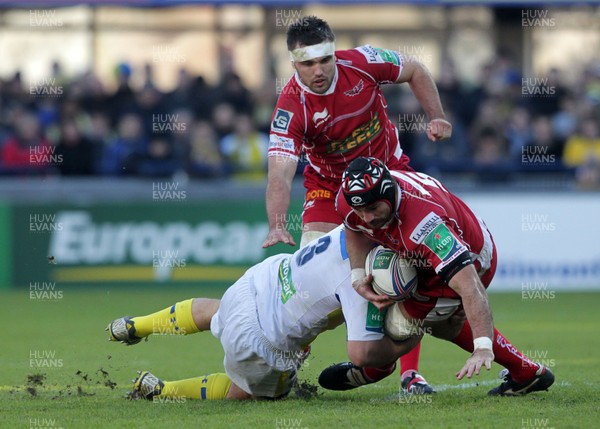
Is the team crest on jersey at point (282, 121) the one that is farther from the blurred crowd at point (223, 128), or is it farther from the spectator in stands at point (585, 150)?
the spectator in stands at point (585, 150)

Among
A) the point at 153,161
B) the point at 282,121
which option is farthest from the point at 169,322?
the point at 153,161

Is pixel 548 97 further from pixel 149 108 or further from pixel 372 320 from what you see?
pixel 372 320

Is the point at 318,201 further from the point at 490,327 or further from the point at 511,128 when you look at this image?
the point at 511,128

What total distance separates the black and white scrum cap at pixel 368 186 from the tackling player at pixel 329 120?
1.36 metres

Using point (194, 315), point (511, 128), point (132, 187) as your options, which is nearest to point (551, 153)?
point (511, 128)

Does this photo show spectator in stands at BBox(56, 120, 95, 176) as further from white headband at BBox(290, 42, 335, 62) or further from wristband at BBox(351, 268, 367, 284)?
wristband at BBox(351, 268, 367, 284)

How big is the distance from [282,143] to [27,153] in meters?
9.55

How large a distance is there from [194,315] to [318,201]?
4.86 ft

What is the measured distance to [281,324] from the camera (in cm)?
725

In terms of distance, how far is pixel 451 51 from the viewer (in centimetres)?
2066

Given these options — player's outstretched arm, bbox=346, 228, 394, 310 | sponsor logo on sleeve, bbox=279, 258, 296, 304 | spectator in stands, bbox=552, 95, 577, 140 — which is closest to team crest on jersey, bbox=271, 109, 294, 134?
sponsor logo on sleeve, bbox=279, 258, 296, 304

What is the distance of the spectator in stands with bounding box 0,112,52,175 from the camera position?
55.4 feet

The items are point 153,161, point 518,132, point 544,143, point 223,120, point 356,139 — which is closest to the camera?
point 356,139

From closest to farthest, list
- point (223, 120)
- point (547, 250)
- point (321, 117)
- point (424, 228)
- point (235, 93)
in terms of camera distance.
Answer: point (424, 228)
point (321, 117)
point (547, 250)
point (223, 120)
point (235, 93)
